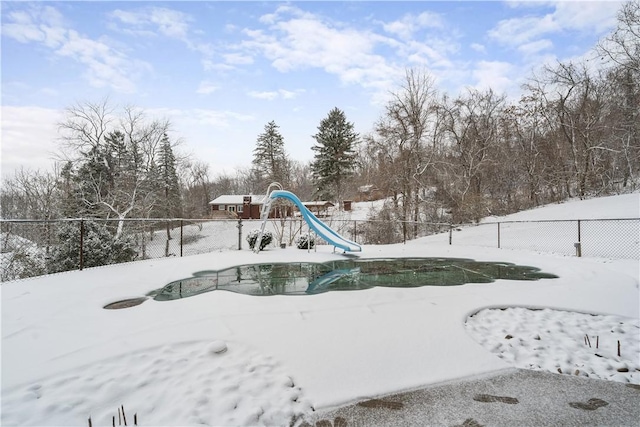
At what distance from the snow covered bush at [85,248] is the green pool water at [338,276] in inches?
138

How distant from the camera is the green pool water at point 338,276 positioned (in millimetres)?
5379

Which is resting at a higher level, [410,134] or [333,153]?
[333,153]

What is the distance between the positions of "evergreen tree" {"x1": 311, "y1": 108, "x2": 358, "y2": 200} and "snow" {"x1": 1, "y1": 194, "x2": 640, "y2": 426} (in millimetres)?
26234

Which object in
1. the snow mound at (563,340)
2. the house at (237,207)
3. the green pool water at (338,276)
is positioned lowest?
the snow mound at (563,340)

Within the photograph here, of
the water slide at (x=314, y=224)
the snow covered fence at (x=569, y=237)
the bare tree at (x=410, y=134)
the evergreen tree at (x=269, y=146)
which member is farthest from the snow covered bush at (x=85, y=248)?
the evergreen tree at (x=269, y=146)

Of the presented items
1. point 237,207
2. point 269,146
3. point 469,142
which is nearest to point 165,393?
point 469,142

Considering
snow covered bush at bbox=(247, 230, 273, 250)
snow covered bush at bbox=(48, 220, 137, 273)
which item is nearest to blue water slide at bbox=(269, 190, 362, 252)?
snow covered bush at bbox=(247, 230, 273, 250)

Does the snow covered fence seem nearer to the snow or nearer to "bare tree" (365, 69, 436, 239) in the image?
"bare tree" (365, 69, 436, 239)

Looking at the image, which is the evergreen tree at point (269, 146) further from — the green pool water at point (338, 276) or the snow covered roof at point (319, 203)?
the green pool water at point (338, 276)

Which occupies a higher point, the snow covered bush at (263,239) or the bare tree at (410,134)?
the bare tree at (410,134)

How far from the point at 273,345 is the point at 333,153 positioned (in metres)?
28.8

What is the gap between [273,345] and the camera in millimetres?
3119

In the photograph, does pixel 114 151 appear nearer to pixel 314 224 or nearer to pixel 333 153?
pixel 333 153

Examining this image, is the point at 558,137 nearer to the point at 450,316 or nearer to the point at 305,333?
the point at 450,316
